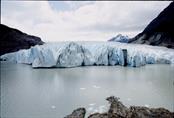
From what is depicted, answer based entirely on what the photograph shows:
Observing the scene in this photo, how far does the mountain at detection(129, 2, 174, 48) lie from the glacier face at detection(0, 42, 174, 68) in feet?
28.9

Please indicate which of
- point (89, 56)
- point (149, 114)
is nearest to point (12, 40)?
point (89, 56)

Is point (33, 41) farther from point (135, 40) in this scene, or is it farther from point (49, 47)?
point (49, 47)

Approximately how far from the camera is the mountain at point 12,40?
26.2 m

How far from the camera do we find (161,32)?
27469 millimetres

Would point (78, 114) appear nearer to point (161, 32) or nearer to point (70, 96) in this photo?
point (70, 96)

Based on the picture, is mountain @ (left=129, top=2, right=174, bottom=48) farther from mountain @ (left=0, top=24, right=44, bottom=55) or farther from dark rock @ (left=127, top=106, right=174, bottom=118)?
dark rock @ (left=127, top=106, right=174, bottom=118)

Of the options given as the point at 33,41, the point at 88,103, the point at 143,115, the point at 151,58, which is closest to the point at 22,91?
the point at 88,103

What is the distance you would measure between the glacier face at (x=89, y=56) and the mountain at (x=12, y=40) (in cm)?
1000

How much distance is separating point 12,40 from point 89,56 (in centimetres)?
1491

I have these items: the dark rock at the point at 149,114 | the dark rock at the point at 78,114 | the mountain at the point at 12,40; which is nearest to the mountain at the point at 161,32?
Answer: the mountain at the point at 12,40

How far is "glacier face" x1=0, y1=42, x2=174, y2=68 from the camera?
1377 centimetres

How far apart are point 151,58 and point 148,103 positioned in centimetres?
1083

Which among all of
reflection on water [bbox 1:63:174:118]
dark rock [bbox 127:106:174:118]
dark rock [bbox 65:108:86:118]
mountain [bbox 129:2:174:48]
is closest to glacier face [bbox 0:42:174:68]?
reflection on water [bbox 1:63:174:118]

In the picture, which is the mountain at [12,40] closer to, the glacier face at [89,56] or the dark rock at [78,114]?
the glacier face at [89,56]
